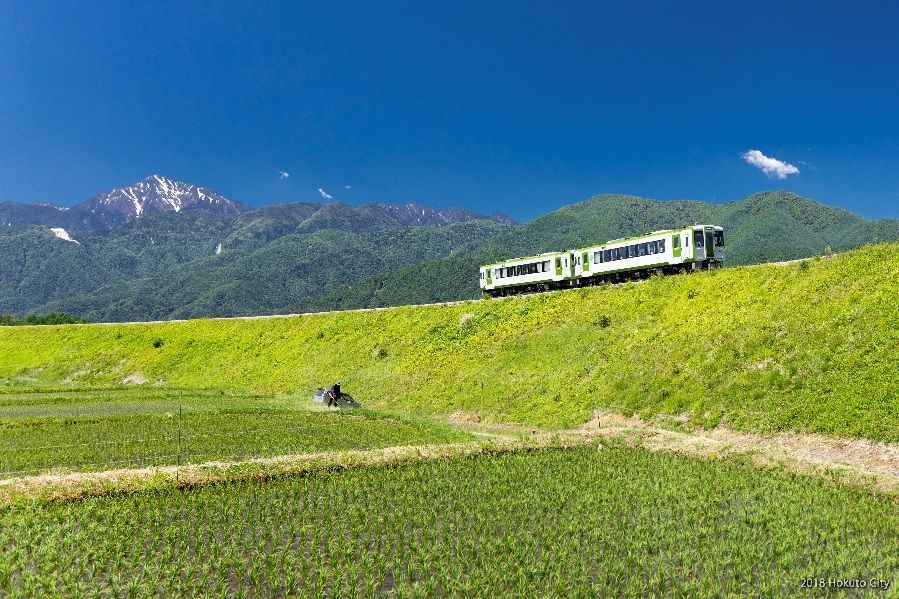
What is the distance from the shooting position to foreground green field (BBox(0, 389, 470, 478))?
74.2 feet

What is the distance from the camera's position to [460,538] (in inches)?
521

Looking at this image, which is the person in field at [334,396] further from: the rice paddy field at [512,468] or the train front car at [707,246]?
the train front car at [707,246]

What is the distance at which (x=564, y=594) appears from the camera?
10.6 metres

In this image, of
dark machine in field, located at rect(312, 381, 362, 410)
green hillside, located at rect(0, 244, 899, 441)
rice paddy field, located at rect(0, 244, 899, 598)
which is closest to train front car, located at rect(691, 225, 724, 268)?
green hillside, located at rect(0, 244, 899, 441)

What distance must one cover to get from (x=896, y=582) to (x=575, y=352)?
29.9 meters

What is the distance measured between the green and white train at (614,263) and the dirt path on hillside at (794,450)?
1978 centimetres

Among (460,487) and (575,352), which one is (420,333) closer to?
(575,352)

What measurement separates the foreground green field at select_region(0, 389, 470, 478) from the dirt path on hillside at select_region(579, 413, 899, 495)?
977 centimetres

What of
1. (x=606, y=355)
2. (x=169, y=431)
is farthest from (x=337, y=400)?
(x=606, y=355)

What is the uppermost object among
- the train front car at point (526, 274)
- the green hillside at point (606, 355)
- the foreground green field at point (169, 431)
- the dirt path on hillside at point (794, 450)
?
the train front car at point (526, 274)

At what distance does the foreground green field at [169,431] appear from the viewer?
74.2 ft

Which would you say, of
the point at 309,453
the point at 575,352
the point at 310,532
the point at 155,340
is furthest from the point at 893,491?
the point at 155,340

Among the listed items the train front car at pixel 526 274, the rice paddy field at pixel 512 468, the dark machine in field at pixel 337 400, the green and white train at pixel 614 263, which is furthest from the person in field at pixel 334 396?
the green and white train at pixel 614 263

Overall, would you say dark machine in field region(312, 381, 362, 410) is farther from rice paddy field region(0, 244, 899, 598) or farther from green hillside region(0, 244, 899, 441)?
green hillside region(0, 244, 899, 441)
